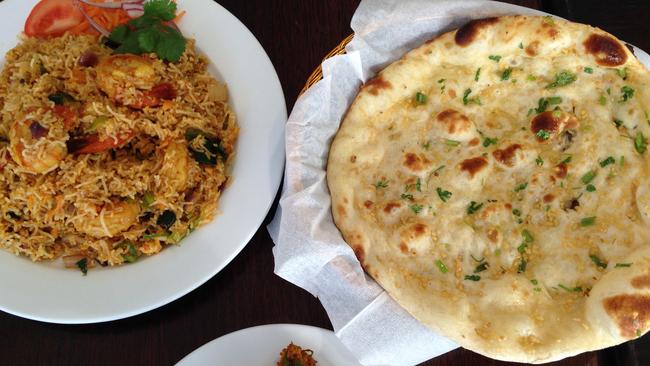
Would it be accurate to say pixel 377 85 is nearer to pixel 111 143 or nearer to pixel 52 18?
pixel 111 143

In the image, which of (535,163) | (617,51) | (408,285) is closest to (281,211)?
(408,285)

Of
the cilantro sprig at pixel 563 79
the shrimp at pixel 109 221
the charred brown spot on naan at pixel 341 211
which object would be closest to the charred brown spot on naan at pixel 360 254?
the charred brown spot on naan at pixel 341 211

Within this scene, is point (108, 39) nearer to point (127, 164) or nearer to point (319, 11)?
point (127, 164)

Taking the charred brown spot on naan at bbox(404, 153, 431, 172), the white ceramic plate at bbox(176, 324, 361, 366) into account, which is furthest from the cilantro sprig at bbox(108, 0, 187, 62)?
the white ceramic plate at bbox(176, 324, 361, 366)

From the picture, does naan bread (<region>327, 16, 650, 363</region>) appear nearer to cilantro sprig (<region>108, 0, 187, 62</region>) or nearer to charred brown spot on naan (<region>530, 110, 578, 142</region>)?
charred brown spot on naan (<region>530, 110, 578, 142</region>)

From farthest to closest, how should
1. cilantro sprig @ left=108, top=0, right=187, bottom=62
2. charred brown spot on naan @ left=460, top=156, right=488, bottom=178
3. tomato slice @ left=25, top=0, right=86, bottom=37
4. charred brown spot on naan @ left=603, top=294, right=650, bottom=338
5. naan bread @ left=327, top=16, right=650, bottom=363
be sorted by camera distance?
1. tomato slice @ left=25, top=0, right=86, bottom=37
2. cilantro sprig @ left=108, top=0, right=187, bottom=62
3. charred brown spot on naan @ left=460, top=156, right=488, bottom=178
4. naan bread @ left=327, top=16, right=650, bottom=363
5. charred brown spot on naan @ left=603, top=294, right=650, bottom=338

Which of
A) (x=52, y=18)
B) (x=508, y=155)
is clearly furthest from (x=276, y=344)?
(x=52, y=18)

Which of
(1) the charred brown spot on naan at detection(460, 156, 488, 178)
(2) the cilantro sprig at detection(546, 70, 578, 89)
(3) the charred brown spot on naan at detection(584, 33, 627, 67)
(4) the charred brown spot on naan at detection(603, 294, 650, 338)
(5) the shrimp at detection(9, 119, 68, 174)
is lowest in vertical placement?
(4) the charred brown spot on naan at detection(603, 294, 650, 338)

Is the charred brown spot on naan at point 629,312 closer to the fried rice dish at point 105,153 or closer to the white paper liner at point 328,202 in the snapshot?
the white paper liner at point 328,202
